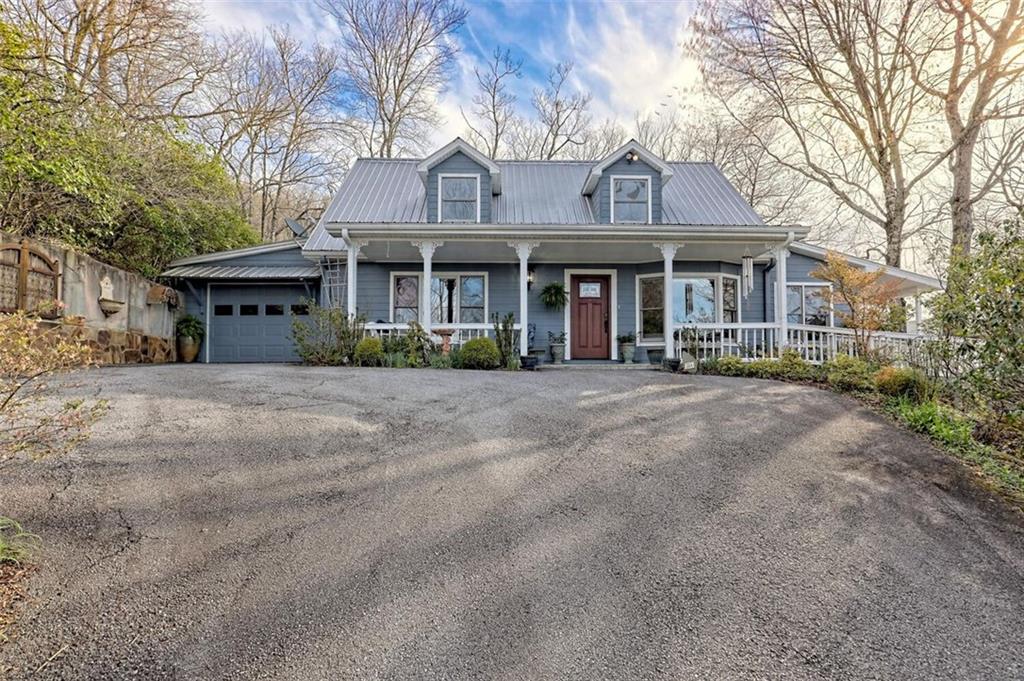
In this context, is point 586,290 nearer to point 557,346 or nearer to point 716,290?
point 557,346

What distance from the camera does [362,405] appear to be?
532 cm

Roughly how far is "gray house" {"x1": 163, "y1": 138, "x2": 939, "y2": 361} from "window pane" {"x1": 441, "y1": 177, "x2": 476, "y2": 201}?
0.11 feet

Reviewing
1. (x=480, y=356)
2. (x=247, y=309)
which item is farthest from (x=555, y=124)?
(x=480, y=356)

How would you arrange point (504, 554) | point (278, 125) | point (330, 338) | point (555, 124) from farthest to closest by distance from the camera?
point (555, 124)
point (278, 125)
point (330, 338)
point (504, 554)

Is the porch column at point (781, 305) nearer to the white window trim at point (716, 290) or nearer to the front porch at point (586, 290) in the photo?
the front porch at point (586, 290)

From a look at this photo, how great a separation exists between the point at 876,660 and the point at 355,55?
23242 millimetres

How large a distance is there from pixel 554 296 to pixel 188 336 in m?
9.29

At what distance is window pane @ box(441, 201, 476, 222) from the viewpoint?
36.4ft

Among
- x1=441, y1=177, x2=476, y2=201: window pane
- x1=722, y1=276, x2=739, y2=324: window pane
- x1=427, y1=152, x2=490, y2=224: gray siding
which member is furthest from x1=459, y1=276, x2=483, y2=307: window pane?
x1=722, y1=276, x2=739, y2=324: window pane

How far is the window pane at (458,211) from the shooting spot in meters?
11.1

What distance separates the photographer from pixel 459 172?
11.1 meters

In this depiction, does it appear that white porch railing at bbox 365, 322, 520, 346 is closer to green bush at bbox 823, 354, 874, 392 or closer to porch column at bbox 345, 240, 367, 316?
porch column at bbox 345, 240, 367, 316

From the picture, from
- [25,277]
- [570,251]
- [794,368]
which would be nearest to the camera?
[25,277]

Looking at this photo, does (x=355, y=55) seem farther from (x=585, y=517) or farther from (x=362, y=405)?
(x=585, y=517)
